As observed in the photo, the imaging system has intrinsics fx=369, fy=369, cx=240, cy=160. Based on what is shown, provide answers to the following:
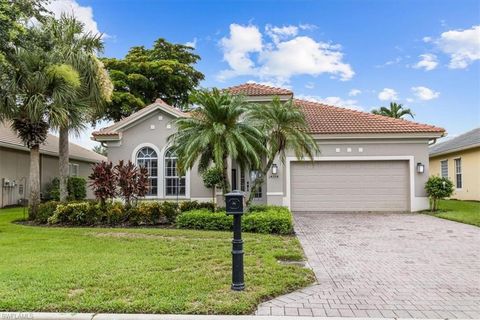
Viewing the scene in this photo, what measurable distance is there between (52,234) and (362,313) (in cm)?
923

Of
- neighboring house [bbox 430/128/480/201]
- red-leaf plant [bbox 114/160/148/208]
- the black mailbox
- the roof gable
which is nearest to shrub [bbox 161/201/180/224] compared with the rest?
red-leaf plant [bbox 114/160/148/208]

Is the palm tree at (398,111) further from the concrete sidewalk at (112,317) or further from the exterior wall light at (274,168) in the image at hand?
the concrete sidewalk at (112,317)

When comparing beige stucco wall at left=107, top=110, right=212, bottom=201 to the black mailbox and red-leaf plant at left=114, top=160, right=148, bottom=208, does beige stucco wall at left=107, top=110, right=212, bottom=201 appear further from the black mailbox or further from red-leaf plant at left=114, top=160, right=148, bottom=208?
the black mailbox

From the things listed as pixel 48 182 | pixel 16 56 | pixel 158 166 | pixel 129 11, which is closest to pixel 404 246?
pixel 158 166

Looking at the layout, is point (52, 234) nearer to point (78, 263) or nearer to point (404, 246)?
point (78, 263)

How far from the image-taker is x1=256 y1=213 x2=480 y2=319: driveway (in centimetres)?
487

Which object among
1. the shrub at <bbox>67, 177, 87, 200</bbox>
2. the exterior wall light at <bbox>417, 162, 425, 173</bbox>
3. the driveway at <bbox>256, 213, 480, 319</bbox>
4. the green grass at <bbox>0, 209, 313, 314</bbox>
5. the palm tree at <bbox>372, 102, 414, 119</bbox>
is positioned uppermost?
the palm tree at <bbox>372, 102, 414, 119</bbox>

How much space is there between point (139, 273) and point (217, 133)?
5803 millimetres

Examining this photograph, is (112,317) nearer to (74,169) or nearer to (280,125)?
(280,125)

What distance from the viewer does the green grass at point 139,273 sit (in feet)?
15.8

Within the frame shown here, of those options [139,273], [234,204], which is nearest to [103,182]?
[139,273]

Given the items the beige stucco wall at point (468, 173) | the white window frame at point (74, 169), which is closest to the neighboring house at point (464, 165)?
the beige stucco wall at point (468, 173)

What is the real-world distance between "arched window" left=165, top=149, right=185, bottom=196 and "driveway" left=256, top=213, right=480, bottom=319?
6.27 metres

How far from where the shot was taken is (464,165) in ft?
72.3
